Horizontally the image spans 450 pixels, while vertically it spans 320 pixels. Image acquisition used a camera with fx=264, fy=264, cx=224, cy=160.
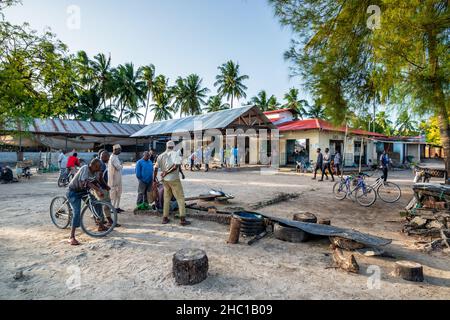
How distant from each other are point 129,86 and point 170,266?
1513 inches

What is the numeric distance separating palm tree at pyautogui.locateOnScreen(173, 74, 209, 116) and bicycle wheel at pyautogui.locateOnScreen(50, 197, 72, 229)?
1402 inches

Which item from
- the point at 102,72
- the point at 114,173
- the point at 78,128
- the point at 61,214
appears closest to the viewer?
the point at 61,214

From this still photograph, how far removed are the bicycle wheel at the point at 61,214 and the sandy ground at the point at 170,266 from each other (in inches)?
7.3

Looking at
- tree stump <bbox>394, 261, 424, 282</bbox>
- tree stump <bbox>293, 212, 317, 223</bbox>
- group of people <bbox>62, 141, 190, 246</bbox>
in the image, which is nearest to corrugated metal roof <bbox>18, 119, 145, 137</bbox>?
group of people <bbox>62, 141, 190, 246</bbox>

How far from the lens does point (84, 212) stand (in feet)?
16.5

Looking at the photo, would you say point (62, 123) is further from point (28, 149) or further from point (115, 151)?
point (115, 151)

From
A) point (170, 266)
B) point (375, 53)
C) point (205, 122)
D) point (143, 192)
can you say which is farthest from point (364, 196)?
point (205, 122)

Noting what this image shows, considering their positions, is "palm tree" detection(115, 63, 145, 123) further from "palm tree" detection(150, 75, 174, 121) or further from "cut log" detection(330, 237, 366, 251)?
"cut log" detection(330, 237, 366, 251)

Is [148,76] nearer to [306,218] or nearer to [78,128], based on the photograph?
[78,128]

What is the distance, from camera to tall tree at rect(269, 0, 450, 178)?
4410 millimetres

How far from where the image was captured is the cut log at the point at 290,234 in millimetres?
4672

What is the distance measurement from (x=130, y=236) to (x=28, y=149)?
24913 mm

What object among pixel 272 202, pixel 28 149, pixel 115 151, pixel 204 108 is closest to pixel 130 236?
pixel 115 151
